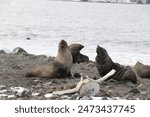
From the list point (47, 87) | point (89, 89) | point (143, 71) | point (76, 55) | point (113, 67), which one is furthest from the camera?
point (76, 55)

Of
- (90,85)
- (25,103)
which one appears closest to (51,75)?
(90,85)

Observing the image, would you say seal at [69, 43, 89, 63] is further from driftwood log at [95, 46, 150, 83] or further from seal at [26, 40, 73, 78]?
seal at [26, 40, 73, 78]

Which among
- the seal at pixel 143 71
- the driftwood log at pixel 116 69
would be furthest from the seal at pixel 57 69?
the seal at pixel 143 71

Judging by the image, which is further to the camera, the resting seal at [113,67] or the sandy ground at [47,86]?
the resting seal at [113,67]

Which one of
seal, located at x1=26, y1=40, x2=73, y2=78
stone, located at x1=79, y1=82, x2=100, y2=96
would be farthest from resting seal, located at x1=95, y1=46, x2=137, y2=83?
stone, located at x1=79, y1=82, x2=100, y2=96

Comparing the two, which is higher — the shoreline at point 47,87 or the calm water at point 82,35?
the shoreline at point 47,87

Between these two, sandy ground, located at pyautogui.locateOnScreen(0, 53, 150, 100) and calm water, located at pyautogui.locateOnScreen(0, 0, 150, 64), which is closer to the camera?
sandy ground, located at pyautogui.locateOnScreen(0, 53, 150, 100)

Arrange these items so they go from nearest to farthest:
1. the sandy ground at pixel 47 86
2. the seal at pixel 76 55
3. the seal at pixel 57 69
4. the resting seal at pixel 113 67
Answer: the sandy ground at pixel 47 86 < the resting seal at pixel 113 67 < the seal at pixel 57 69 < the seal at pixel 76 55

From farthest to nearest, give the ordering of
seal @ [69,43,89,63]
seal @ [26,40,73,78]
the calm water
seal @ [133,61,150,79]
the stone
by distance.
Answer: the calm water, seal @ [69,43,89,63], seal @ [133,61,150,79], seal @ [26,40,73,78], the stone

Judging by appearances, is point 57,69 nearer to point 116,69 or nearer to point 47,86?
point 47,86

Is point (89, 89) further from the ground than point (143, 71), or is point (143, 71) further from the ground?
point (89, 89)

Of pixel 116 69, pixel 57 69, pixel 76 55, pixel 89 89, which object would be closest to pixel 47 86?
pixel 57 69

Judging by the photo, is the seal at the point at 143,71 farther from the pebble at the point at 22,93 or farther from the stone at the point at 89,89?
the pebble at the point at 22,93

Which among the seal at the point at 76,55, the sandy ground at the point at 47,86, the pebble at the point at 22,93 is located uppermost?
the pebble at the point at 22,93
